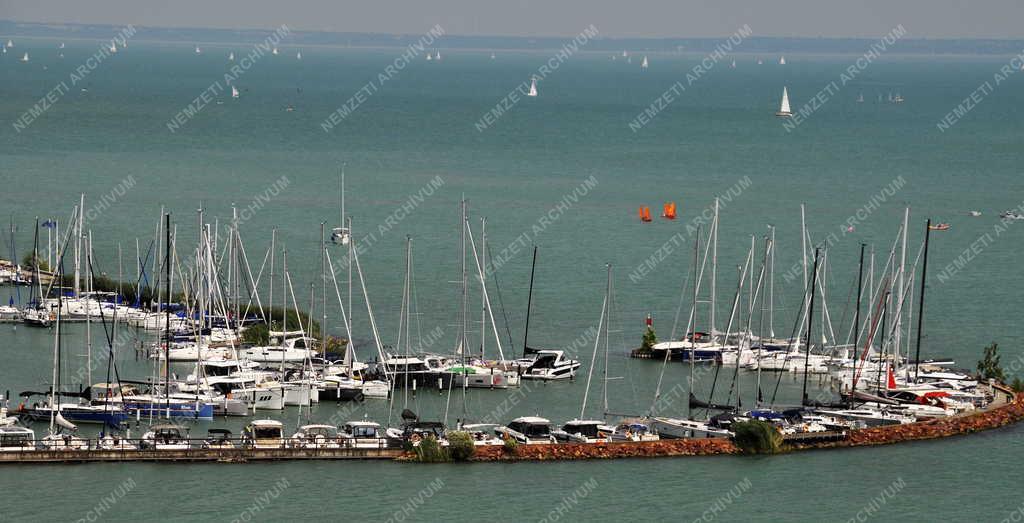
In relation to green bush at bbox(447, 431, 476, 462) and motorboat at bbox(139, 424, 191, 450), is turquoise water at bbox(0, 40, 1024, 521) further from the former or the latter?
motorboat at bbox(139, 424, 191, 450)

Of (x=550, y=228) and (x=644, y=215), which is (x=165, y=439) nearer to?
(x=550, y=228)

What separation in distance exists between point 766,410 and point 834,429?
6.98 ft

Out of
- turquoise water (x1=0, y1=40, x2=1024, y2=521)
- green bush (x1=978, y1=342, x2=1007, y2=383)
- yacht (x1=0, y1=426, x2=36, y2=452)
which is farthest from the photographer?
green bush (x1=978, y1=342, x2=1007, y2=383)

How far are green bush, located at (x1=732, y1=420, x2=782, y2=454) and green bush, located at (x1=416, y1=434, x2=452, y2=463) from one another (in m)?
6.90

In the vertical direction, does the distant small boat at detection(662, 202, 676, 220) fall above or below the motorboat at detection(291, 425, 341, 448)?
above

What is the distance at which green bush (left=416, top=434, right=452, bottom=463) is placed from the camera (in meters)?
38.5

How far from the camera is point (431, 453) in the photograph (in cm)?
3856

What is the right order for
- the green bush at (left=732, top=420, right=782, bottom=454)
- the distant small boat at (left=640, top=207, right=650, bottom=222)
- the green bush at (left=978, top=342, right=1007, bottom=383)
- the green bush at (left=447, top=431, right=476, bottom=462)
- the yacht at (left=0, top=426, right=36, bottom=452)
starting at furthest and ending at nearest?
the distant small boat at (left=640, top=207, right=650, bottom=222) < the green bush at (left=978, top=342, right=1007, bottom=383) < the green bush at (left=732, top=420, right=782, bottom=454) < the green bush at (left=447, top=431, right=476, bottom=462) < the yacht at (left=0, top=426, right=36, bottom=452)

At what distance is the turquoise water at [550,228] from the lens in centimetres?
3712

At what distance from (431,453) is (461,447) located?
2.31ft

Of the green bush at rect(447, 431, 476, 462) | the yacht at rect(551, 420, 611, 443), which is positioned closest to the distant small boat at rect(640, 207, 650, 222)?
the yacht at rect(551, 420, 611, 443)

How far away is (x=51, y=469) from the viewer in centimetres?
3706

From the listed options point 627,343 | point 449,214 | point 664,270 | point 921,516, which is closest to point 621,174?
point 449,214

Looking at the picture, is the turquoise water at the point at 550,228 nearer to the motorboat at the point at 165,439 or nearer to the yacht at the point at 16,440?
the yacht at the point at 16,440
